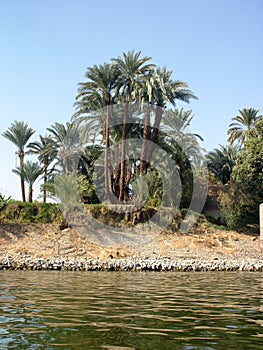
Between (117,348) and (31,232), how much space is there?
2898 cm

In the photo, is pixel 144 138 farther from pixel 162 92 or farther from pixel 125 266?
pixel 125 266

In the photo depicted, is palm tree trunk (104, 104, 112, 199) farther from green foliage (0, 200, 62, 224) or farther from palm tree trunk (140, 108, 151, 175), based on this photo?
green foliage (0, 200, 62, 224)

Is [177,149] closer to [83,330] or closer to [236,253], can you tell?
[236,253]

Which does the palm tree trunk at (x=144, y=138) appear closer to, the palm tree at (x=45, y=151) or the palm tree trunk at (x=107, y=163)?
the palm tree trunk at (x=107, y=163)

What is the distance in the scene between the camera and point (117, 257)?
28.9 meters

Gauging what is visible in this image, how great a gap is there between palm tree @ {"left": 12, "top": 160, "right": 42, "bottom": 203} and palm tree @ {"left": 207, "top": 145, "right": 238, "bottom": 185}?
1850 cm

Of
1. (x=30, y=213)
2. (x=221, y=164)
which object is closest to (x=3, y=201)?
(x=30, y=213)

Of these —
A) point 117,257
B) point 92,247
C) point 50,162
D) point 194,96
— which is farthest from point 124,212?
point 50,162

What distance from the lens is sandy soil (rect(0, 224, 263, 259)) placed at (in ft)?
99.1

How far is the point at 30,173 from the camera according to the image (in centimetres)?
4388

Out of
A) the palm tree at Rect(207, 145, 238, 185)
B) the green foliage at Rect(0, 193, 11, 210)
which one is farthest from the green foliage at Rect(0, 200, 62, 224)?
the palm tree at Rect(207, 145, 238, 185)

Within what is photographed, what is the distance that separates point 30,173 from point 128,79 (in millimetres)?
13404

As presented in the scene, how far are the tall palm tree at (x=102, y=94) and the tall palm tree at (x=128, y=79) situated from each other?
56cm

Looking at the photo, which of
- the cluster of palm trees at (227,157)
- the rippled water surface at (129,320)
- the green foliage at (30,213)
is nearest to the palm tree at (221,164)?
the cluster of palm trees at (227,157)
